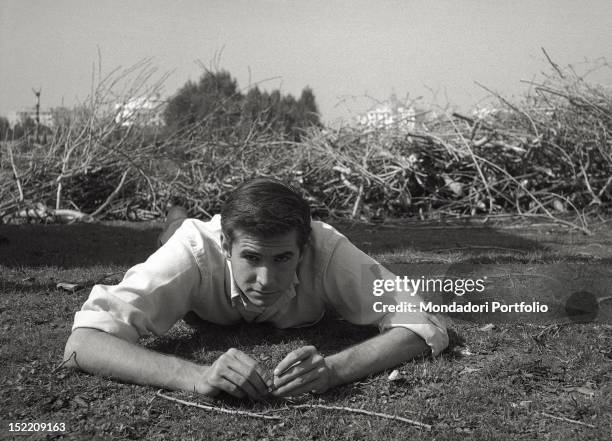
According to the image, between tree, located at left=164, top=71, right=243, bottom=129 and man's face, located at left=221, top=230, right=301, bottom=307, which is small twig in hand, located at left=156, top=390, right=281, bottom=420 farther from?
tree, located at left=164, top=71, right=243, bottom=129

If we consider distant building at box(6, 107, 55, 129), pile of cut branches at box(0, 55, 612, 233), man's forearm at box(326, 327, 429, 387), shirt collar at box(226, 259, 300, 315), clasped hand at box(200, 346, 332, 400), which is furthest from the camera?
distant building at box(6, 107, 55, 129)

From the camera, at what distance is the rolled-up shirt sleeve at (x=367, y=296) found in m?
3.09

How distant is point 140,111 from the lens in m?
9.99

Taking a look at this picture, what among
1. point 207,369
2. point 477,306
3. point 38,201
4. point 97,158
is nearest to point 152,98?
point 97,158

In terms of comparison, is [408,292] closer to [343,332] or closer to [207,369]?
[343,332]

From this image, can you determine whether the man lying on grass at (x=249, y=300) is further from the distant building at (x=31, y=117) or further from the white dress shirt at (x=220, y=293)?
the distant building at (x=31, y=117)

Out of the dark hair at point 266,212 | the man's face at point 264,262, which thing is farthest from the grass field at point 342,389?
the dark hair at point 266,212

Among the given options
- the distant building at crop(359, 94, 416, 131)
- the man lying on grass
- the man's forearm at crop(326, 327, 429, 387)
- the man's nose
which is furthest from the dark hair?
the distant building at crop(359, 94, 416, 131)

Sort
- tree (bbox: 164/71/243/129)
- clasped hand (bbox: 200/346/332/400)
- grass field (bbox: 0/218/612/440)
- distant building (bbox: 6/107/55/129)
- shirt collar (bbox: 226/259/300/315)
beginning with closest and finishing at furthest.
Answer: grass field (bbox: 0/218/612/440) < clasped hand (bbox: 200/346/332/400) < shirt collar (bbox: 226/259/300/315) < distant building (bbox: 6/107/55/129) < tree (bbox: 164/71/243/129)

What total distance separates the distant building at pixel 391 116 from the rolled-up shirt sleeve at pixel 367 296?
7.06 meters

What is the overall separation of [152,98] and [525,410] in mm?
8559

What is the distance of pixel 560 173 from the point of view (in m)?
9.76

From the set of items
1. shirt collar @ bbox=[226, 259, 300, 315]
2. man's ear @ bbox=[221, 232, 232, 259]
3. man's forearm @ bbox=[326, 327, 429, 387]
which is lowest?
man's forearm @ bbox=[326, 327, 429, 387]

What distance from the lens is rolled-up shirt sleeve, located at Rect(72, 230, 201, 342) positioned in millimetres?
2844
